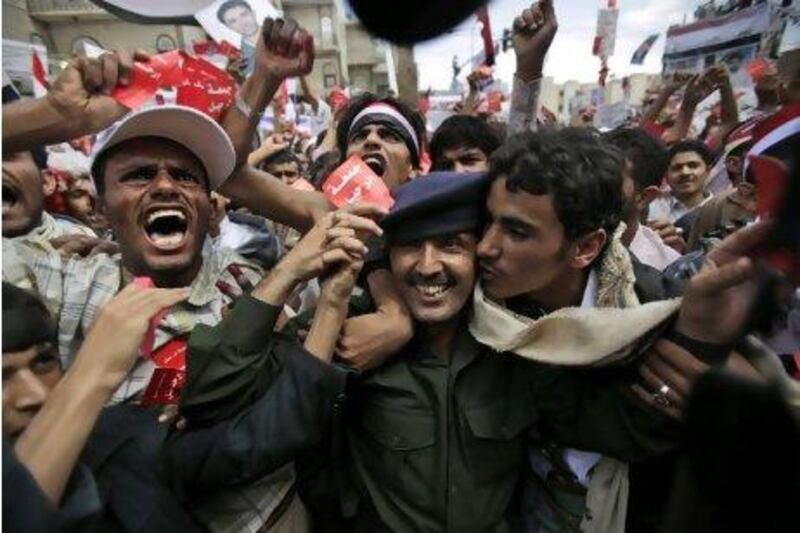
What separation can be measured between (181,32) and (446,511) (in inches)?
920

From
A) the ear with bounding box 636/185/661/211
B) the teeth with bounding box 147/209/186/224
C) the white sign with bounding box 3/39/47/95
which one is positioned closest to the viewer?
the teeth with bounding box 147/209/186/224

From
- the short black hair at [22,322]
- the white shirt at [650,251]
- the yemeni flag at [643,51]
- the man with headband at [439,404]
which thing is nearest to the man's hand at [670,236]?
the white shirt at [650,251]

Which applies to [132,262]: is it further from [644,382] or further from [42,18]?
[42,18]

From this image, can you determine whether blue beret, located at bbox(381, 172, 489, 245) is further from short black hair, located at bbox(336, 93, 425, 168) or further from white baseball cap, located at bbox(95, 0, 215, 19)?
short black hair, located at bbox(336, 93, 425, 168)

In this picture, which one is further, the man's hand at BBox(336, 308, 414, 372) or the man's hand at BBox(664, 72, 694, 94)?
the man's hand at BBox(664, 72, 694, 94)

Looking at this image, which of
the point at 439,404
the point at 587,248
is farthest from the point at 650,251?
the point at 439,404

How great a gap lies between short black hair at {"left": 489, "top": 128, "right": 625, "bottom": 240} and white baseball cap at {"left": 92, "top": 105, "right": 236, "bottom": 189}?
0.81 meters

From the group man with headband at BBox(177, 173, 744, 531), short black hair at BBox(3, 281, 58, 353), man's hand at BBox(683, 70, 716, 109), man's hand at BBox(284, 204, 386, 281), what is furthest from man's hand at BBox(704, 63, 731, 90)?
short black hair at BBox(3, 281, 58, 353)

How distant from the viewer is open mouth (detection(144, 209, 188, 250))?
1.67 metres

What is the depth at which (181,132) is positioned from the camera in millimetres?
1716

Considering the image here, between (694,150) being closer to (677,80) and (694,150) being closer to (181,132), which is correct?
(677,80)

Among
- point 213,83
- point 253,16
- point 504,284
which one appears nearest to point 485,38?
point 504,284

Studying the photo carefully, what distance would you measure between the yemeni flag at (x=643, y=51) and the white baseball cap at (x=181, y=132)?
10.2 m

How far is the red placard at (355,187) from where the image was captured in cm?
158
